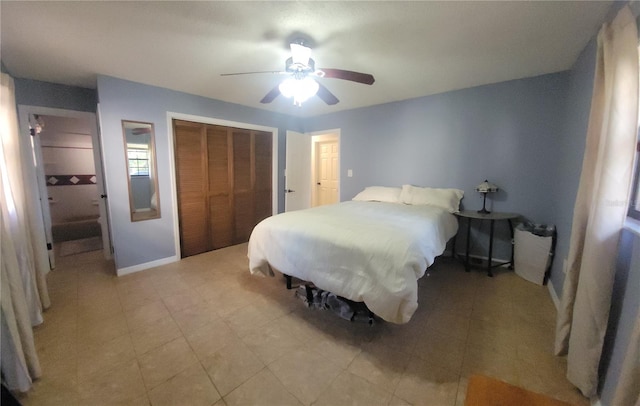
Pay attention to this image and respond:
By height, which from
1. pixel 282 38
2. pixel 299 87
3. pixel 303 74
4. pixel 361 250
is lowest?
pixel 361 250

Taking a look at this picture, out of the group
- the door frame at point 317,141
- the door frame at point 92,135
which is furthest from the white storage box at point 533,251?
the door frame at point 92,135

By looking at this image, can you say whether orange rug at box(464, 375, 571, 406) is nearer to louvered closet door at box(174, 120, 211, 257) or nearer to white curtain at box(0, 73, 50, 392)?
white curtain at box(0, 73, 50, 392)

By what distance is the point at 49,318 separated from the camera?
197 centimetres

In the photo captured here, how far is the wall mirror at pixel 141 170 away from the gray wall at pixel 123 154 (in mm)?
56

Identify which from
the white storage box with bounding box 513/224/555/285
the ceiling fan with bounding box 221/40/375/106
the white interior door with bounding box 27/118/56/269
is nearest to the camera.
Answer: the ceiling fan with bounding box 221/40/375/106

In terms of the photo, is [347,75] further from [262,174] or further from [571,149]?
[262,174]

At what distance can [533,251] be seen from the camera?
2.50m

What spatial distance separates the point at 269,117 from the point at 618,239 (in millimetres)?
4075

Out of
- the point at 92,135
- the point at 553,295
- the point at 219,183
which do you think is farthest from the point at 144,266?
the point at 553,295

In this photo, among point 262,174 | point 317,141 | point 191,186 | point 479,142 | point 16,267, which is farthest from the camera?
point 317,141

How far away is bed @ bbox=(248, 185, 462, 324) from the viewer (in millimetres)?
1524

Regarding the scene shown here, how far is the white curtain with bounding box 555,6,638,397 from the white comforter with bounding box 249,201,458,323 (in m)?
0.80

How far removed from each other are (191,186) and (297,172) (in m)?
1.85

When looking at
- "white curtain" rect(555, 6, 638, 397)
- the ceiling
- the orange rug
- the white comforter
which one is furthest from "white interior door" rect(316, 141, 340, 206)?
the orange rug
